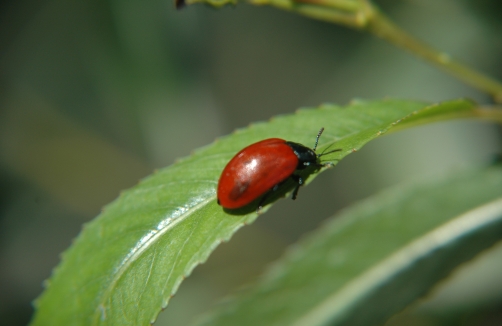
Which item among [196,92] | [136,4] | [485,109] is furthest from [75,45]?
[485,109]

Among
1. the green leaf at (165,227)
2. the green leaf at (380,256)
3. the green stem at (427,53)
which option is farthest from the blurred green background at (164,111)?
the green leaf at (165,227)

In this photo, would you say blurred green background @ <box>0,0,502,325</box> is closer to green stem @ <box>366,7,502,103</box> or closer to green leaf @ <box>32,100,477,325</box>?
green stem @ <box>366,7,502,103</box>

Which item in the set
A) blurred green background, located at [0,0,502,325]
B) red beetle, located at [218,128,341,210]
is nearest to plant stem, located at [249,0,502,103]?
A: red beetle, located at [218,128,341,210]

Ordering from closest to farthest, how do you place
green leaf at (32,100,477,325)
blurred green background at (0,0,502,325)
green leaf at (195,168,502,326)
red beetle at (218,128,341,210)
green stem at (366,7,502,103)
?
green leaf at (32,100,477,325), red beetle at (218,128,341,210), green stem at (366,7,502,103), green leaf at (195,168,502,326), blurred green background at (0,0,502,325)

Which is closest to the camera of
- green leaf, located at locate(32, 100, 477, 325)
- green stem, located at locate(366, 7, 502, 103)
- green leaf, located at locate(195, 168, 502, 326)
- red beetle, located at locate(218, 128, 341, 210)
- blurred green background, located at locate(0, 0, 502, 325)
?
green leaf, located at locate(32, 100, 477, 325)

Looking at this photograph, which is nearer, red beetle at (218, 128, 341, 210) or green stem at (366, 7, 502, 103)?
red beetle at (218, 128, 341, 210)

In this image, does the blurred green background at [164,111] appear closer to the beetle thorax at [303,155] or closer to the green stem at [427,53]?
the green stem at [427,53]

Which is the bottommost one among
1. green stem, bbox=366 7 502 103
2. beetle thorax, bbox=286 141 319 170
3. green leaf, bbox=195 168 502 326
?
green leaf, bbox=195 168 502 326
